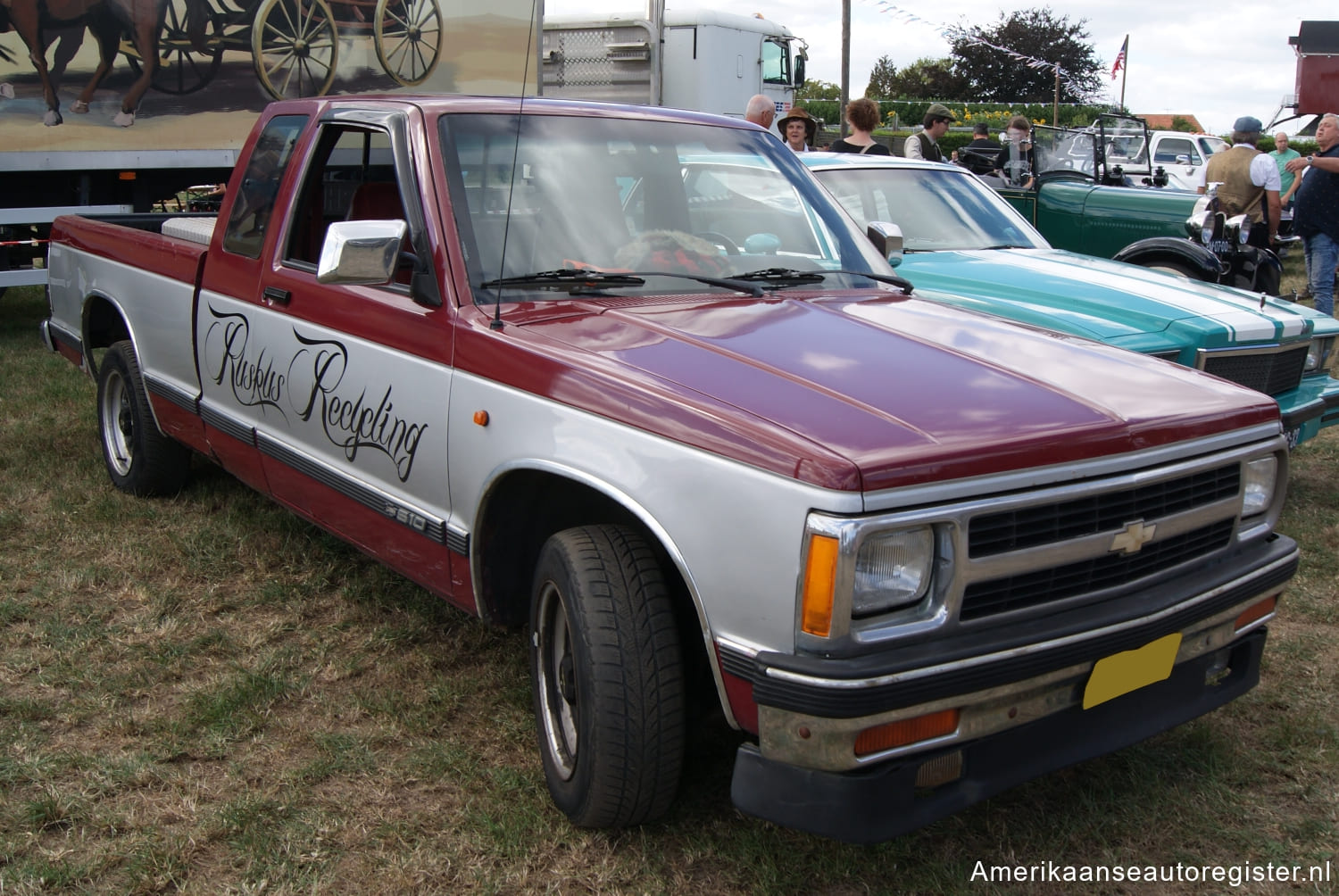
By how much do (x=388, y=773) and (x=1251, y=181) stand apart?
11.0m

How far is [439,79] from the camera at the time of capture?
36.8 ft

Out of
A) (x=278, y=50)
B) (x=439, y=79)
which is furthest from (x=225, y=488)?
(x=439, y=79)

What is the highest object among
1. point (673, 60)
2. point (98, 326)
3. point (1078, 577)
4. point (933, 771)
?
point (673, 60)

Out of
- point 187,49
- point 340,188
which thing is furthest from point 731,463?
point 187,49

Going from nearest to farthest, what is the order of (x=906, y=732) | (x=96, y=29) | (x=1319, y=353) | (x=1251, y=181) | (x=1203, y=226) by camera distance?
(x=906, y=732), (x=1319, y=353), (x=1203, y=226), (x=96, y=29), (x=1251, y=181)

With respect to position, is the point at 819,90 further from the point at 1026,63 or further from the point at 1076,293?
the point at 1076,293

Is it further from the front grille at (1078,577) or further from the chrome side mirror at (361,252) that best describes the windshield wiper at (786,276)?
the front grille at (1078,577)

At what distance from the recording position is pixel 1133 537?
2547 mm

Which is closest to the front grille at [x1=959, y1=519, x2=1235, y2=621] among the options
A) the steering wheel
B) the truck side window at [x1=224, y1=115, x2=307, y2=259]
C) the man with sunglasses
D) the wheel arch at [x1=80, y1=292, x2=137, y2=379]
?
the steering wheel

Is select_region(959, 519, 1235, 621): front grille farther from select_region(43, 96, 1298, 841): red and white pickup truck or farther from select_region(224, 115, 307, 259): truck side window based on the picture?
select_region(224, 115, 307, 259): truck side window

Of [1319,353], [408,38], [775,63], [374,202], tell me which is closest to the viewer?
[374,202]

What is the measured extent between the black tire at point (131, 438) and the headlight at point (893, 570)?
3.92 m

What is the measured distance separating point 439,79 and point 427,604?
8134 millimetres

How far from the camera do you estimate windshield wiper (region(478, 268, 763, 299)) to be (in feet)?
10.7
